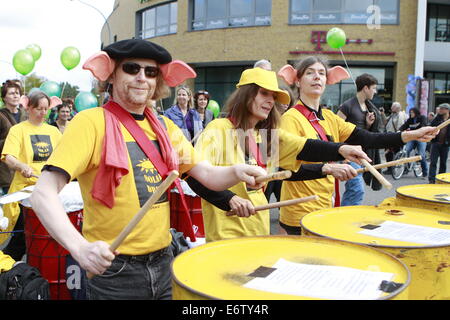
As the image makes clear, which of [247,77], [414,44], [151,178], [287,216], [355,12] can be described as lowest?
[287,216]

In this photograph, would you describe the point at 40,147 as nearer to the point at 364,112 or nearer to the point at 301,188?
the point at 301,188

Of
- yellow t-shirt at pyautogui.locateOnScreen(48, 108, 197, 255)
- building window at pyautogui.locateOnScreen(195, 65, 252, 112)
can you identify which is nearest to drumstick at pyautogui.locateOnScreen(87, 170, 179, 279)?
yellow t-shirt at pyautogui.locateOnScreen(48, 108, 197, 255)

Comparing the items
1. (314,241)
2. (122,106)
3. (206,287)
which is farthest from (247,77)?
(206,287)

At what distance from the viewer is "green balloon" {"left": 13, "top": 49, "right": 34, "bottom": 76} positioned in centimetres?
1104

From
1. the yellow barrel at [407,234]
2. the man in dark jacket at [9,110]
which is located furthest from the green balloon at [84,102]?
the yellow barrel at [407,234]

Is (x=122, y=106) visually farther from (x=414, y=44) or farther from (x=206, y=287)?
(x=414, y=44)

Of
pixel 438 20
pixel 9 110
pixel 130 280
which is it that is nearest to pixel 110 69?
pixel 130 280

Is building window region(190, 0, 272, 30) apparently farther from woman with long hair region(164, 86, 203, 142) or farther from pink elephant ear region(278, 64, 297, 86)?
pink elephant ear region(278, 64, 297, 86)

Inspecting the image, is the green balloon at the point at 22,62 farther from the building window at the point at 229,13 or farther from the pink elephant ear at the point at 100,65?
the building window at the point at 229,13

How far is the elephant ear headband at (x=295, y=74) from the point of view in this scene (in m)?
3.29

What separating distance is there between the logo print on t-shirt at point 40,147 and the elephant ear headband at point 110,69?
2510mm

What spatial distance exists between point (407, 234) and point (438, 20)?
75.5 ft

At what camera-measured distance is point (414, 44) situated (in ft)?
65.2
